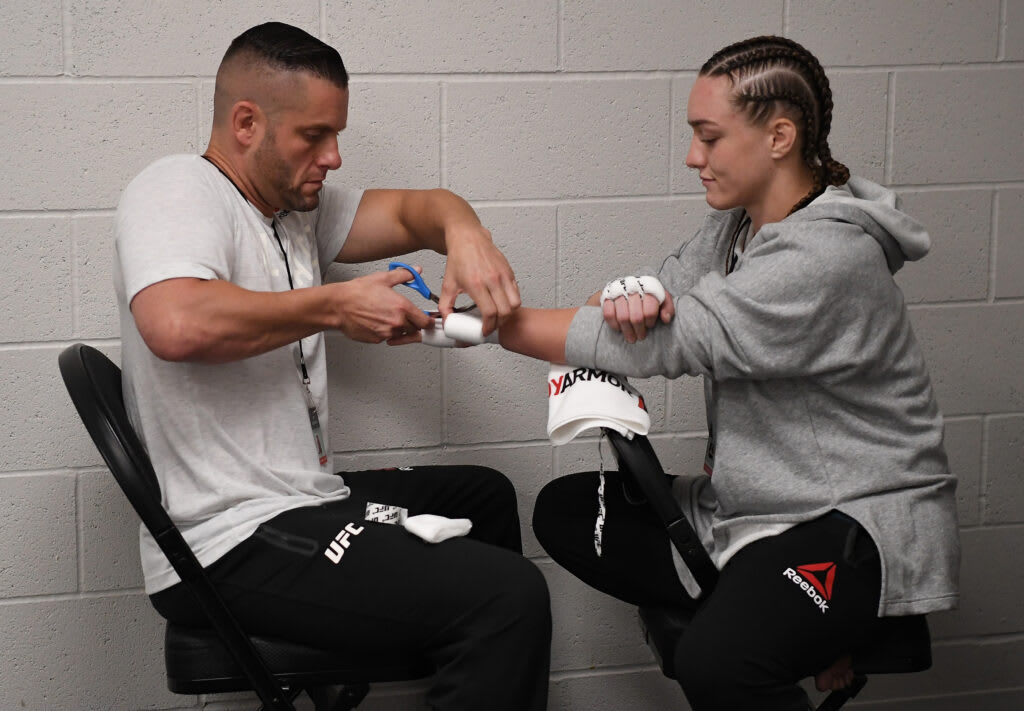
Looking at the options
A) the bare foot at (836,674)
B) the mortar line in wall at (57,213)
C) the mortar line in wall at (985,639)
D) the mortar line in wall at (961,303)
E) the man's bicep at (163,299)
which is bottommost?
the mortar line in wall at (985,639)

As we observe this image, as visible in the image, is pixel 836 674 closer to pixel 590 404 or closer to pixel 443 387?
pixel 590 404

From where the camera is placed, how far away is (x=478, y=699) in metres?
1.34

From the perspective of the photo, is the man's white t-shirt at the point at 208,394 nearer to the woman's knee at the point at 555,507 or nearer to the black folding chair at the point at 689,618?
the woman's knee at the point at 555,507

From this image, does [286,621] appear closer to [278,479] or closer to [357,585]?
[357,585]

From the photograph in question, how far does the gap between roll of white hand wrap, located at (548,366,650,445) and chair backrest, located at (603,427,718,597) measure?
0.06 feet

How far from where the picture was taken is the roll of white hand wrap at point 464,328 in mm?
1528

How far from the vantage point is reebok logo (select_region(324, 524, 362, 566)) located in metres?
1.42

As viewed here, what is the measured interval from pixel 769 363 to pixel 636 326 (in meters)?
0.20

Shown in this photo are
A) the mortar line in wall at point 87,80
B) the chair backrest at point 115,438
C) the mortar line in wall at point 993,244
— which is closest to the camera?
the chair backrest at point 115,438

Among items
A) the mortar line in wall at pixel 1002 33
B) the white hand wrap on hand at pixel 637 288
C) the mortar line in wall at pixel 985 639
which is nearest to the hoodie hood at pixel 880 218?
the white hand wrap on hand at pixel 637 288

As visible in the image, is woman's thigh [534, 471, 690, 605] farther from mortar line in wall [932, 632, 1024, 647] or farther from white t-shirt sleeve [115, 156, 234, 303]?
mortar line in wall [932, 632, 1024, 647]

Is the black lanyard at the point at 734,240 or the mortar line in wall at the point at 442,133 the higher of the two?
the mortar line in wall at the point at 442,133

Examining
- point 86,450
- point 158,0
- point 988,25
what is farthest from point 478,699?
point 988,25

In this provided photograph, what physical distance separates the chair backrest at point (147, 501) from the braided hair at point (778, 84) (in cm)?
102
